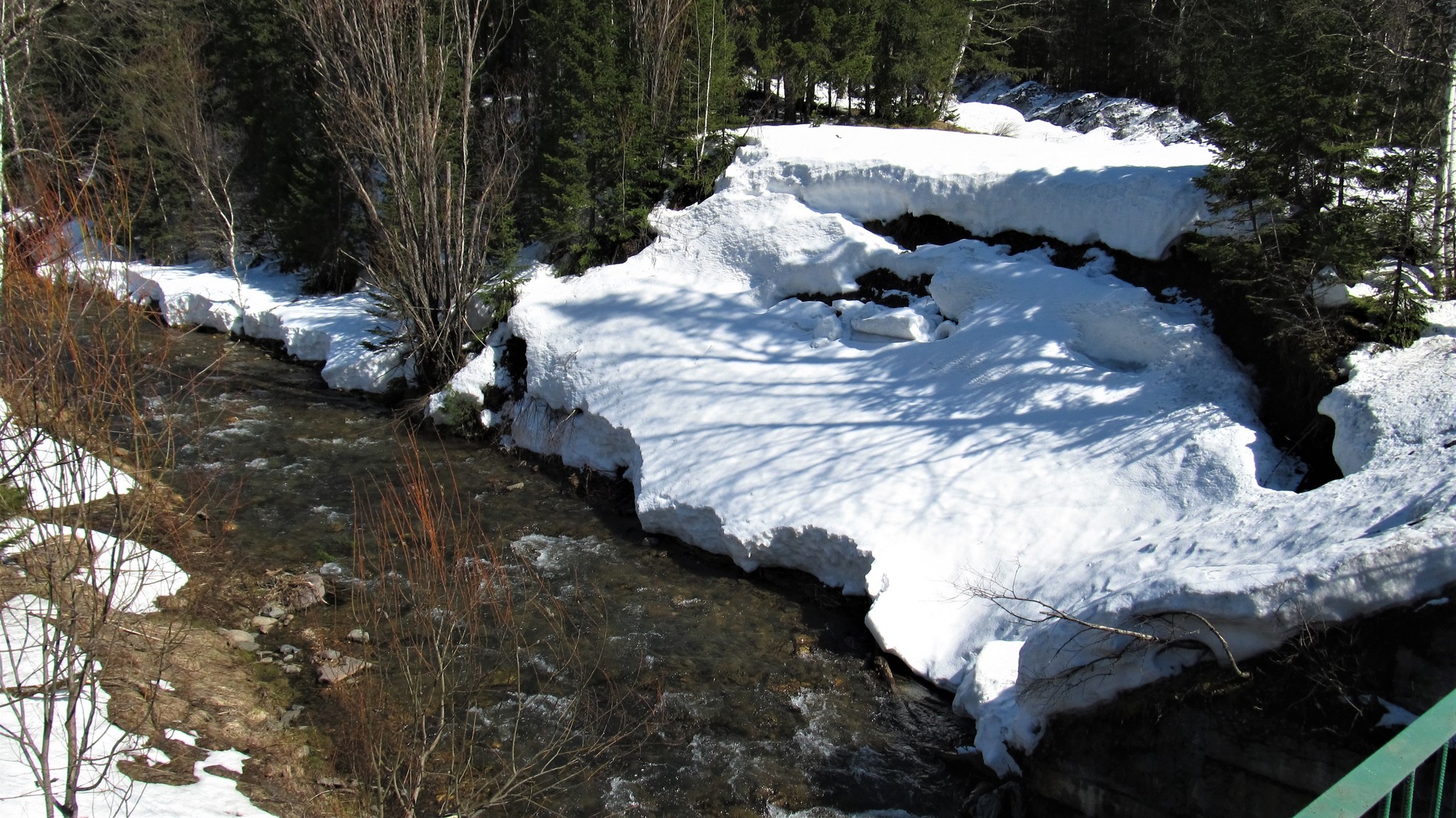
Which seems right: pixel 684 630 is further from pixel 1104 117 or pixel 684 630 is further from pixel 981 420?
pixel 1104 117

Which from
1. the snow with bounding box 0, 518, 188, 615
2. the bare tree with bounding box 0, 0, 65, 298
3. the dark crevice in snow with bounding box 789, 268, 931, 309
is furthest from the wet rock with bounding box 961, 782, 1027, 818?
the dark crevice in snow with bounding box 789, 268, 931, 309

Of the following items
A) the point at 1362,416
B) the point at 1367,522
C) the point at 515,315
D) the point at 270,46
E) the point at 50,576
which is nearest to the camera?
the point at 50,576

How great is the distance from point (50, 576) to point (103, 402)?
2.42ft

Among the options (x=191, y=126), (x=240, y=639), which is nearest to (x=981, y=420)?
(x=240, y=639)

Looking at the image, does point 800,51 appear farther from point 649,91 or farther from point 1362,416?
point 1362,416

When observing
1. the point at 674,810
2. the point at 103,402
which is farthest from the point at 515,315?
the point at 103,402

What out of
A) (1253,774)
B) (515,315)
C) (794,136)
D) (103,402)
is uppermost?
(794,136)

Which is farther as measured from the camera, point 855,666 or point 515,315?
point 515,315

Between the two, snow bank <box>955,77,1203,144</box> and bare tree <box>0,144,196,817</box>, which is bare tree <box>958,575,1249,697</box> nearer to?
bare tree <box>0,144,196,817</box>

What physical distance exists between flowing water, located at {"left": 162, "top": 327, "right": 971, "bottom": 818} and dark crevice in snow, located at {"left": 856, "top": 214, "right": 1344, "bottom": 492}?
158 inches

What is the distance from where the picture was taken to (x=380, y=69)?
41.2 feet

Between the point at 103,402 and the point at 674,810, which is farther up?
the point at 103,402

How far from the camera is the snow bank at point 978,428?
228 inches

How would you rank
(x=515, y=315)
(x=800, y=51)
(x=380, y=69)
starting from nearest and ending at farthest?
(x=380, y=69)
(x=515, y=315)
(x=800, y=51)
